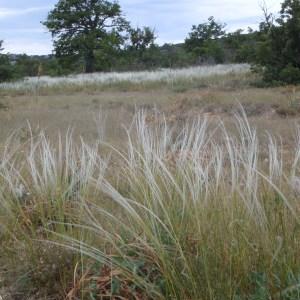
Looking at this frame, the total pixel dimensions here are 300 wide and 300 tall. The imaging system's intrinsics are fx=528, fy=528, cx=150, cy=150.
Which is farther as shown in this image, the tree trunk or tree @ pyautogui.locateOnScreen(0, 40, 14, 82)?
the tree trunk

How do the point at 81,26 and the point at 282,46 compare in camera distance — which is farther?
the point at 81,26

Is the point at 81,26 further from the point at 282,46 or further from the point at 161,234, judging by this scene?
the point at 161,234

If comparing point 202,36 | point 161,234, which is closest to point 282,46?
point 161,234

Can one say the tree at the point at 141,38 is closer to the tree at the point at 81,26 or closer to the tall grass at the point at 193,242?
the tree at the point at 81,26

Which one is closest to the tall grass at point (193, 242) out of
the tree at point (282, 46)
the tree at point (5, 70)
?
the tree at point (282, 46)

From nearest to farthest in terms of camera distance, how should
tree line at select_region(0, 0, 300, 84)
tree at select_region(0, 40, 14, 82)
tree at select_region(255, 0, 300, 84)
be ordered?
1. tree at select_region(255, 0, 300, 84)
2. tree at select_region(0, 40, 14, 82)
3. tree line at select_region(0, 0, 300, 84)

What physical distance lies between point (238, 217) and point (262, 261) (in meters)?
0.20

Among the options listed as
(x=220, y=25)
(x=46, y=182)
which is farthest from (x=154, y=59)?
(x=46, y=182)

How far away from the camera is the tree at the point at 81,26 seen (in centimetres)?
3934

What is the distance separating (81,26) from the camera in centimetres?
4038

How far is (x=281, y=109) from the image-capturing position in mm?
8531

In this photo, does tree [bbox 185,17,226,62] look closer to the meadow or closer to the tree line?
the tree line

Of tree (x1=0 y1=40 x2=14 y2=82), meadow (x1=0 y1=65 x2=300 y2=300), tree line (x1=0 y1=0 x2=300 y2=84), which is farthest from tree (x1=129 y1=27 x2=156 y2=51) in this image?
meadow (x1=0 y1=65 x2=300 y2=300)

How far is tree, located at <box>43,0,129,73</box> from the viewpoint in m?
39.3
